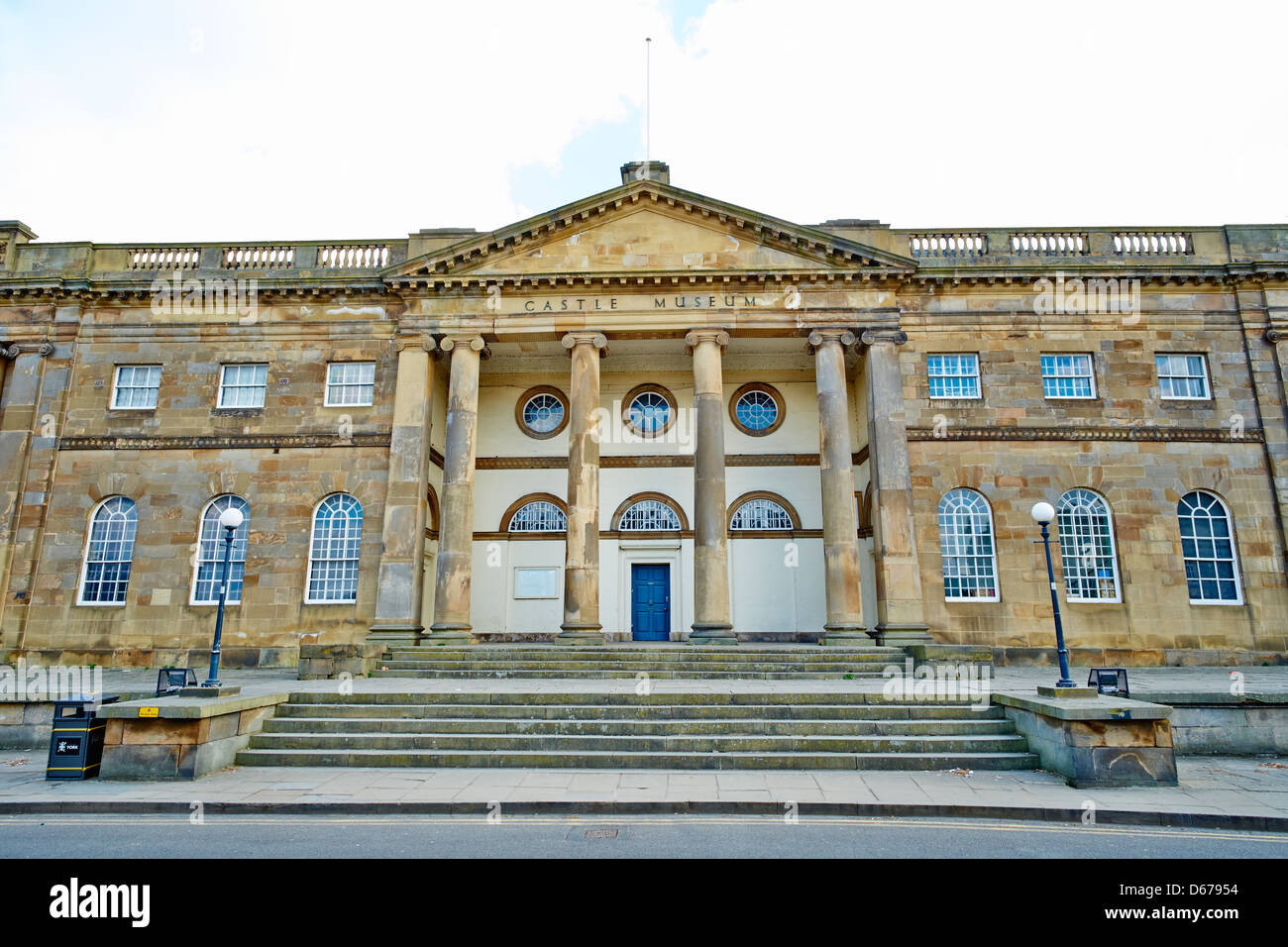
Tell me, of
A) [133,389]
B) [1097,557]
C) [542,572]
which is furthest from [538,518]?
[1097,557]

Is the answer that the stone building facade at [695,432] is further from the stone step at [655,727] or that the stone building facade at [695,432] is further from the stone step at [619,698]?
the stone step at [655,727]

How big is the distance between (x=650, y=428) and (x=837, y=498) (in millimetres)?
7256

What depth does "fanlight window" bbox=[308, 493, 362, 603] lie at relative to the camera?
21406 millimetres

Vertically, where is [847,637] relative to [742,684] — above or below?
above

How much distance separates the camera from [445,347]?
21.7 meters

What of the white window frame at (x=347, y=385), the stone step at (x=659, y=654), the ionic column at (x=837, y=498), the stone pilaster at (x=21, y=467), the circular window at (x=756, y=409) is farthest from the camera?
the circular window at (x=756, y=409)

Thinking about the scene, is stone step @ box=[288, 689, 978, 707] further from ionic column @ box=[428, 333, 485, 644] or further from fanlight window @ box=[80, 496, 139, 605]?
fanlight window @ box=[80, 496, 139, 605]

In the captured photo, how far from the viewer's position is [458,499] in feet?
66.7

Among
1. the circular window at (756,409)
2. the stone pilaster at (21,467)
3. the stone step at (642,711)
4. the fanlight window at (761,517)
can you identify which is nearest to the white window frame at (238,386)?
the stone pilaster at (21,467)

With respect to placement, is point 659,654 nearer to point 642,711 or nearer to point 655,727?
point 642,711

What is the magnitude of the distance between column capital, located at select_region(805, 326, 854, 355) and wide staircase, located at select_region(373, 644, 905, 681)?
840 cm

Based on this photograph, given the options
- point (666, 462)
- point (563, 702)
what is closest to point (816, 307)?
point (666, 462)

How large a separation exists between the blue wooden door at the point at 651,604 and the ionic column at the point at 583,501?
170 inches

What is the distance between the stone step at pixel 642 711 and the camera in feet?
41.2
